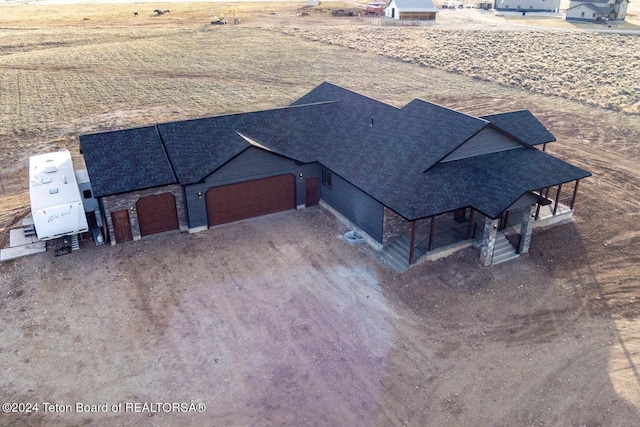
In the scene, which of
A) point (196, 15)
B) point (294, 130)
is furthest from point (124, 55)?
point (294, 130)

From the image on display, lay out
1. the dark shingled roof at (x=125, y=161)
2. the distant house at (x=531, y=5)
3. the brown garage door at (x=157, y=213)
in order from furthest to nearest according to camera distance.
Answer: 1. the distant house at (x=531, y=5)
2. the brown garage door at (x=157, y=213)
3. the dark shingled roof at (x=125, y=161)

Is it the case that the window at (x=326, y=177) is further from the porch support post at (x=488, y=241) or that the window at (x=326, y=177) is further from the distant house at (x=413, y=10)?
the distant house at (x=413, y=10)

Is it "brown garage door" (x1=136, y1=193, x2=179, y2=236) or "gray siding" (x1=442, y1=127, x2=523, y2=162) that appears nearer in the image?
"gray siding" (x1=442, y1=127, x2=523, y2=162)

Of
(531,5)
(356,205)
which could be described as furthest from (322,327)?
(531,5)

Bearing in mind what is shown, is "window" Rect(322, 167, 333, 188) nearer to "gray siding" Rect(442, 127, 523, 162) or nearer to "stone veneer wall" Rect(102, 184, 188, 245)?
"gray siding" Rect(442, 127, 523, 162)

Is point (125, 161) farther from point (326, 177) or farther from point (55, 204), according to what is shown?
point (326, 177)

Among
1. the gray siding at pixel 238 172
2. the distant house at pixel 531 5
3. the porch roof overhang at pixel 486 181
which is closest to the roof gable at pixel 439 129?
the porch roof overhang at pixel 486 181

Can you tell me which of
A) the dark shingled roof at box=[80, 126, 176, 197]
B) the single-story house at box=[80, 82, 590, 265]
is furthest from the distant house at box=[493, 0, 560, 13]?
the dark shingled roof at box=[80, 126, 176, 197]
